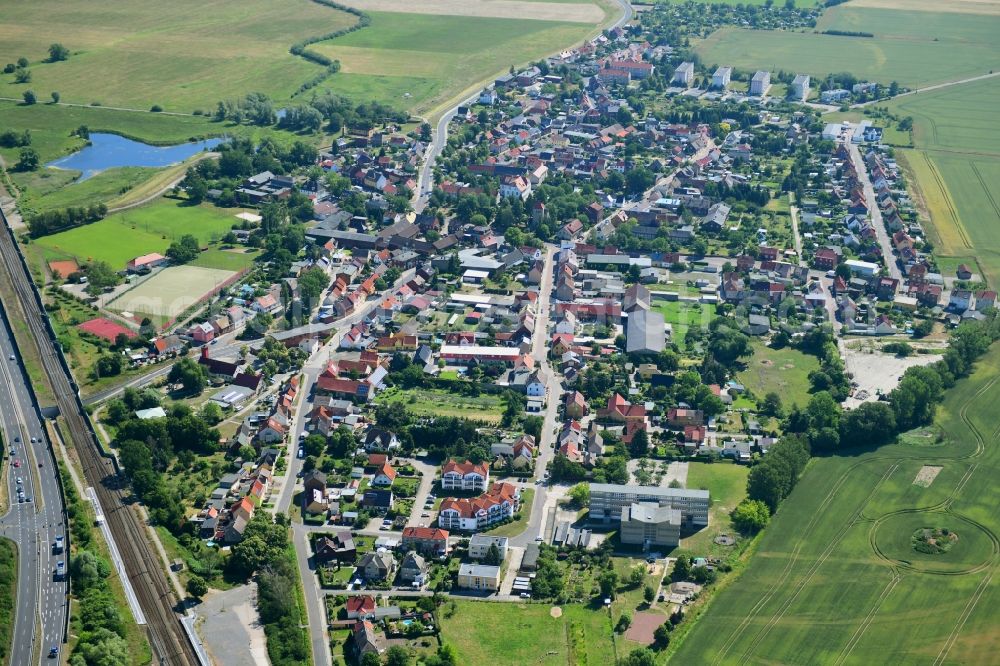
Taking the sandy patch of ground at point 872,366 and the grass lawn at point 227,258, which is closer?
the sandy patch of ground at point 872,366

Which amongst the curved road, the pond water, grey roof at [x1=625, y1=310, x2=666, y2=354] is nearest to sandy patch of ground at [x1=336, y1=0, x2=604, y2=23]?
the curved road

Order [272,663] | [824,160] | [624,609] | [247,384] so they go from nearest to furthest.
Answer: [272,663], [624,609], [247,384], [824,160]

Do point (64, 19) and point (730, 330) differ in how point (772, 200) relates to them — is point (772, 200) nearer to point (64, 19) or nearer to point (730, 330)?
point (730, 330)

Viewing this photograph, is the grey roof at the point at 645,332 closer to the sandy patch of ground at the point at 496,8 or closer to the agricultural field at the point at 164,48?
the agricultural field at the point at 164,48

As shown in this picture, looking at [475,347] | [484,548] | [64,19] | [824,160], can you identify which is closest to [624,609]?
[484,548]

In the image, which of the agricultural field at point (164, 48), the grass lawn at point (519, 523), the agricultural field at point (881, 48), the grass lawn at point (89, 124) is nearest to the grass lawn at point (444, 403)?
the grass lawn at point (519, 523)

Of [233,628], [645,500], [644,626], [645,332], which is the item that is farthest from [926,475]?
[233,628]
